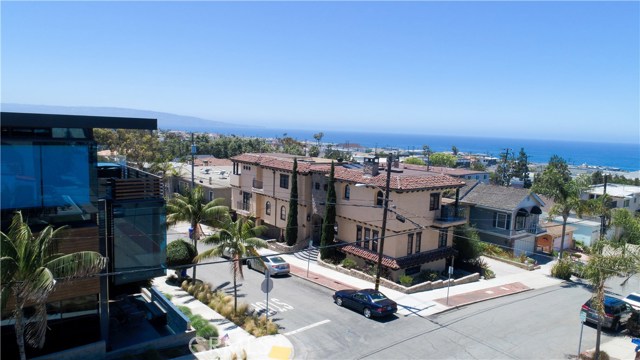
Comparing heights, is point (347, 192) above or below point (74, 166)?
below

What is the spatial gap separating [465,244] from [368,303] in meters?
13.4

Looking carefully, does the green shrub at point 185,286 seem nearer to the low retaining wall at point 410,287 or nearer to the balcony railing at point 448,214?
the low retaining wall at point 410,287

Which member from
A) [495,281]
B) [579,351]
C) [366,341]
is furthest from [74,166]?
[495,281]

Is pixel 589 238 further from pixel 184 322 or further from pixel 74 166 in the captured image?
pixel 74 166

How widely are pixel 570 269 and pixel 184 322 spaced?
27.3 m

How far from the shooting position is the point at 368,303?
881 inches

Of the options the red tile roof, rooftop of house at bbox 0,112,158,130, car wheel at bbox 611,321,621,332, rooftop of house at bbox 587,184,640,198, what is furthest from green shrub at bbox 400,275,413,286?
rooftop of house at bbox 587,184,640,198

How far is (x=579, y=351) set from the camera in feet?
62.9

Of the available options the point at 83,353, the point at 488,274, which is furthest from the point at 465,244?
the point at 83,353

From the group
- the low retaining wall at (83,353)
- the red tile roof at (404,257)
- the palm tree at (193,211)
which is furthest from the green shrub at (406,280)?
the low retaining wall at (83,353)

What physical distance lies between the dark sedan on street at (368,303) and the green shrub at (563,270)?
16.3 m

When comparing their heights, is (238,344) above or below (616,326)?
above

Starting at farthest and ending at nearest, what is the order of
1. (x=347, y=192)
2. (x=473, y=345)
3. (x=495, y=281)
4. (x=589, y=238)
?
(x=589, y=238) → (x=347, y=192) → (x=495, y=281) → (x=473, y=345)

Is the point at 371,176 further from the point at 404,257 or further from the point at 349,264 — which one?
the point at 349,264
